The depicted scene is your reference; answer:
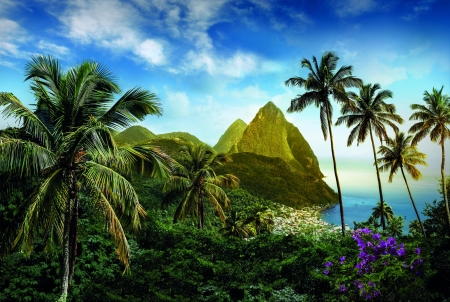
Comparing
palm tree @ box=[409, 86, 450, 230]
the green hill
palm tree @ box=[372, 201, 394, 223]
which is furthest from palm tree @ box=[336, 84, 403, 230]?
the green hill

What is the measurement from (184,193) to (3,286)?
11.4 metres

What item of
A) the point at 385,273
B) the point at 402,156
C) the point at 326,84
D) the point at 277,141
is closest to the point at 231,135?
the point at 277,141

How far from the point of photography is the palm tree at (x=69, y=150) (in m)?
6.70

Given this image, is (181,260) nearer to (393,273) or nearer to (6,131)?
(6,131)

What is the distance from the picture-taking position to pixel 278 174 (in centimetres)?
6141

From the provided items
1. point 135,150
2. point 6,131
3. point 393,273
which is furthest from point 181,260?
point 393,273

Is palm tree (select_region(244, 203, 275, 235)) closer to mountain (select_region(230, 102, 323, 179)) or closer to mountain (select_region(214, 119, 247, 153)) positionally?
mountain (select_region(230, 102, 323, 179))

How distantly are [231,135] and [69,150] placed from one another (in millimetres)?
172008

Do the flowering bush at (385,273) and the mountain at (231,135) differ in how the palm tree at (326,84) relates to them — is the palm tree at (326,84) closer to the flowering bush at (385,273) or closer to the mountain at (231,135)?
the flowering bush at (385,273)

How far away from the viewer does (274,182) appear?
56125mm

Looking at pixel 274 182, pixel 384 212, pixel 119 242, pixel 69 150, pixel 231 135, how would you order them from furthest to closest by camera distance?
1. pixel 231 135
2. pixel 274 182
3. pixel 384 212
4. pixel 119 242
5. pixel 69 150

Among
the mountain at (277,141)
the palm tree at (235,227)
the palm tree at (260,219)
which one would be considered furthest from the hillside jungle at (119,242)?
the mountain at (277,141)

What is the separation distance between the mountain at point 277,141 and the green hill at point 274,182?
39.9 metres

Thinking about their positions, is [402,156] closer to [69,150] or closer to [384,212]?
[384,212]
